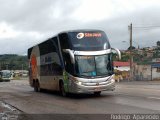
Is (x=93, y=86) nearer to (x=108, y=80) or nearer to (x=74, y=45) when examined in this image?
(x=108, y=80)

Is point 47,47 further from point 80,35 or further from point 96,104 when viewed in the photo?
point 96,104

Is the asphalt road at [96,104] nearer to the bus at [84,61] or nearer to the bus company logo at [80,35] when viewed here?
the bus at [84,61]

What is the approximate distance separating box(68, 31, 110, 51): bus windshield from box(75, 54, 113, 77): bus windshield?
1.57 feet

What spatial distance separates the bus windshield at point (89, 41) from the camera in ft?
72.7

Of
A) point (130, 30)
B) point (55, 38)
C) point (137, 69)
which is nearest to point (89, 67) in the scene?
point (55, 38)

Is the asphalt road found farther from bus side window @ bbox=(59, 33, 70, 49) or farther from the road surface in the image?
bus side window @ bbox=(59, 33, 70, 49)

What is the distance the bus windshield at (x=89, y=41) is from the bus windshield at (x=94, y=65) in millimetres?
479

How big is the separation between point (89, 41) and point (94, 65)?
4.32ft

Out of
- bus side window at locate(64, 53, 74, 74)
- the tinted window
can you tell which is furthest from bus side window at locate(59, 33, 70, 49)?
the tinted window

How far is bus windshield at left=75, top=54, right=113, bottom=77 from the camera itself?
71.5 feet

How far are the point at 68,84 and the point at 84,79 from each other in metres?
1.19

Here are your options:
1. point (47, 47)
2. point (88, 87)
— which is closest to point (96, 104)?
point (88, 87)

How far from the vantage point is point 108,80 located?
22078 millimetres

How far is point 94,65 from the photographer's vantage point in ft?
72.3
